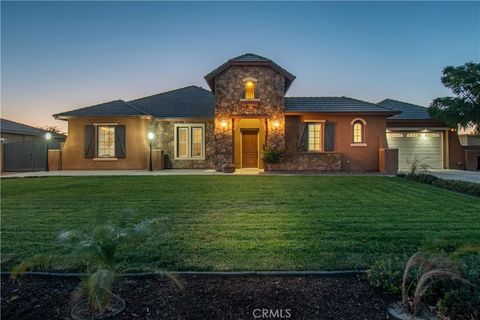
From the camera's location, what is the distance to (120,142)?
18.7m

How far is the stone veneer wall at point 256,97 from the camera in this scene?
1692 centimetres

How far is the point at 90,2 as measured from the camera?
11758 millimetres

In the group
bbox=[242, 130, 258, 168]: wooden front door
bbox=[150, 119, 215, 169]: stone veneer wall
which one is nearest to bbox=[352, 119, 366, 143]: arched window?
bbox=[242, 130, 258, 168]: wooden front door

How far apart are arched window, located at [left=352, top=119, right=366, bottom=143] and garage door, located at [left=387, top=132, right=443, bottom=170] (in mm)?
3365

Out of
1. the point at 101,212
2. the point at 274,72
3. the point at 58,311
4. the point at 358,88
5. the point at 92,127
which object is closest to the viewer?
the point at 58,311

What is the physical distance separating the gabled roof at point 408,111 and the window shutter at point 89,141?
18.7 m

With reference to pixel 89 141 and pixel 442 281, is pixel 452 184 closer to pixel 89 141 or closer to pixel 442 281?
pixel 442 281

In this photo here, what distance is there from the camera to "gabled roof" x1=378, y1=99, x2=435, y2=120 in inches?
769

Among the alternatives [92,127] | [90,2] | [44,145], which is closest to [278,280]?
[90,2]

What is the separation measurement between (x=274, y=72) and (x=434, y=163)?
12.1 m

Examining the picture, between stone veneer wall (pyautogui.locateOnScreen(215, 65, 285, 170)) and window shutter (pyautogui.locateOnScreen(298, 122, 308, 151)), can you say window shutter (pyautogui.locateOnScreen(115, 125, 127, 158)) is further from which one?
window shutter (pyautogui.locateOnScreen(298, 122, 308, 151))

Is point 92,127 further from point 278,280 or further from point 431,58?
point 431,58

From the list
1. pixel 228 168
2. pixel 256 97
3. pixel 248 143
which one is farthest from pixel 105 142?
pixel 256 97

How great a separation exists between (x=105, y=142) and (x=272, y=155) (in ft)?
34.3
